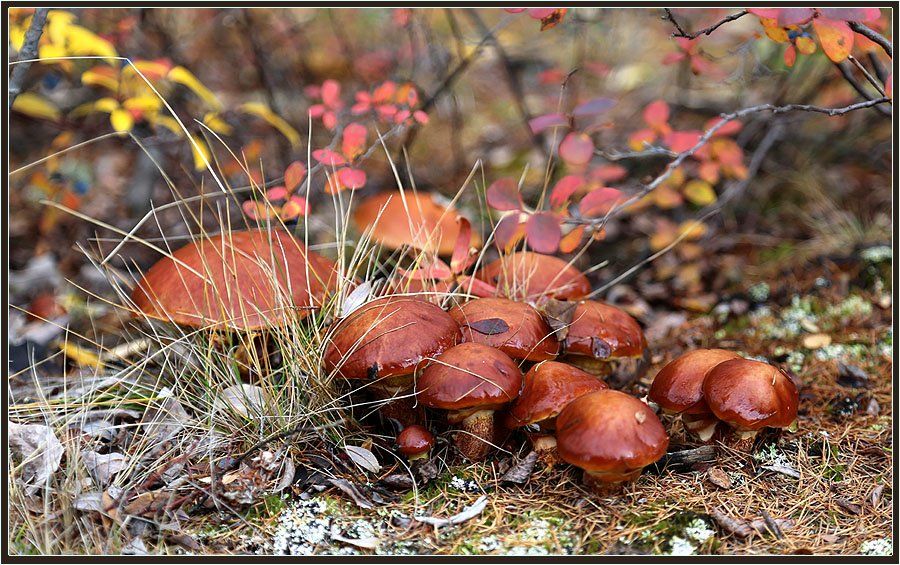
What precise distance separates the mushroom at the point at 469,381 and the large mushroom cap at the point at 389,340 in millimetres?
→ 86

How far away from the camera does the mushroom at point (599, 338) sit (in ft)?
9.64

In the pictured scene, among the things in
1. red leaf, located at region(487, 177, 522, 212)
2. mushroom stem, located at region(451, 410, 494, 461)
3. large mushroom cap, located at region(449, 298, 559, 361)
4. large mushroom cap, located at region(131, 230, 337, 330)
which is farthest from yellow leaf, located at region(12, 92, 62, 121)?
mushroom stem, located at region(451, 410, 494, 461)

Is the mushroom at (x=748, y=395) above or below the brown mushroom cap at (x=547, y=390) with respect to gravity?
below

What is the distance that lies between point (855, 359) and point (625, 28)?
5.16 metres

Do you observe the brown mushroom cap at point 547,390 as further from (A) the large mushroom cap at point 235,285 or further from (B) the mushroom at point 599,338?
(A) the large mushroom cap at point 235,285

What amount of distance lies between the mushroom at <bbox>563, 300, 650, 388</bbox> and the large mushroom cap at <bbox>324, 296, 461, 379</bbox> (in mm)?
550

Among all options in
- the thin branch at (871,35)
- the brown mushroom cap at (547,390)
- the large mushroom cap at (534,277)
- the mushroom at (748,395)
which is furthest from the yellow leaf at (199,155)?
the thin branch at (871,35)

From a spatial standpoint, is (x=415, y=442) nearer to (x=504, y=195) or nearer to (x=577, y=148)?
(x=504, y=195)

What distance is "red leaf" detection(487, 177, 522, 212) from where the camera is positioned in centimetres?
314

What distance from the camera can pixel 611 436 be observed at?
230 centimetres

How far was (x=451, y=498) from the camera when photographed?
104 inches

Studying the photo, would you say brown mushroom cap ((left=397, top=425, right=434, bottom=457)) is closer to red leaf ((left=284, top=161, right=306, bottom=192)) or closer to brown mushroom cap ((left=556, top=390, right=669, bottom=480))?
brown mushroom cap ((left=556, top=390, right=669, bottom=480))

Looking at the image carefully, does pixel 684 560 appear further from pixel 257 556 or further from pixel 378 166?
pixel 378 166

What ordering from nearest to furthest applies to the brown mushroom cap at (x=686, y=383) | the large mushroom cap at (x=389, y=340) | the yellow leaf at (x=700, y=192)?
the large mushroom cap at (x=389, y=340) → the brown mushroom cap at (x=686, y=383) → the yellow leaf at (x=700, y=192)
